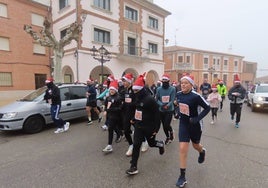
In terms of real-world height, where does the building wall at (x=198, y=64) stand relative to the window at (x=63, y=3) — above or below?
below

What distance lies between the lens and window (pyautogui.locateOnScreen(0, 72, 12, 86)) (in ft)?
57.8

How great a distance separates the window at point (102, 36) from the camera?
1656cm

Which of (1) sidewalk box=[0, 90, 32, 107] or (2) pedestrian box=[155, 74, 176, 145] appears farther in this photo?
(1) sidewalk box=[0, 90, 32, 107]

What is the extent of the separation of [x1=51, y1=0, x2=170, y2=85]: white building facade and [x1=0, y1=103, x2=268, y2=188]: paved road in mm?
7758

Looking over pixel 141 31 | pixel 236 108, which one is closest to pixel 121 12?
pixel 141 31

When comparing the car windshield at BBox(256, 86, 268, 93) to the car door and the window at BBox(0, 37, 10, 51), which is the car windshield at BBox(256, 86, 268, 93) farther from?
the window at BBox(0, 37, 10, 51)

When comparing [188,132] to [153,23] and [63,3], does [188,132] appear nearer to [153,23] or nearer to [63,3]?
[63,3]

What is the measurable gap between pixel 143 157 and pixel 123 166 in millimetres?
599

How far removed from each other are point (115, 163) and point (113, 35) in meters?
15.4

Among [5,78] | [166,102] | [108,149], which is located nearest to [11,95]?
[5,78]

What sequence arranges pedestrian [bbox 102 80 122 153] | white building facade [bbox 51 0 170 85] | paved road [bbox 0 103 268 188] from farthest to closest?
white building facade [bbox 51 0 170 85] → pedestrian [bbox 102 80 122 153] → paved road [bbox 0 103 268 188]

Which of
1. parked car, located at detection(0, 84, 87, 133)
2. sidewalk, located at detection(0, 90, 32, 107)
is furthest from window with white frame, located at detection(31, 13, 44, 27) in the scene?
parked car, located at detection(0, 84, 87, 133)

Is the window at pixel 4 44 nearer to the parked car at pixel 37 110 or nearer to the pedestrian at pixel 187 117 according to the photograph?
the parked car at pixel 37 110

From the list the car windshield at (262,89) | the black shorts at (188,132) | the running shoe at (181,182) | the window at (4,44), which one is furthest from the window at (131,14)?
the running shoe at (181,182)
